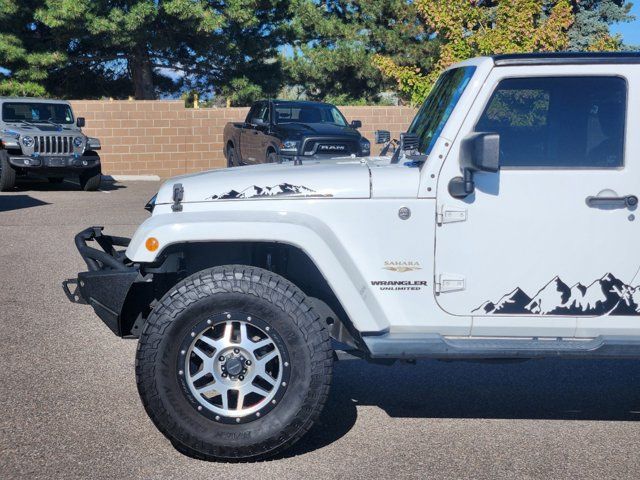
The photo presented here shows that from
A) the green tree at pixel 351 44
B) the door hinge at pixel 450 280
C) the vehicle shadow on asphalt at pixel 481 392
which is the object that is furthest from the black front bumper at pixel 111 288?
the green tree at pixel 351 44

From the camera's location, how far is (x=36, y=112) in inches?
791

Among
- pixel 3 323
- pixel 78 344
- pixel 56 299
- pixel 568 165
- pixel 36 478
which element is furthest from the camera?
pixel 56 299

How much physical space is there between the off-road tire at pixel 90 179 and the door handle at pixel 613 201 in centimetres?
1659

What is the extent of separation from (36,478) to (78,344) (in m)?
2.63

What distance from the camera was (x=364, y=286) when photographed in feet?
15.3

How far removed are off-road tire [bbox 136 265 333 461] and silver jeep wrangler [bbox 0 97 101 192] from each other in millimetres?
15306

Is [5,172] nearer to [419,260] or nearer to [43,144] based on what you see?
[43,144]

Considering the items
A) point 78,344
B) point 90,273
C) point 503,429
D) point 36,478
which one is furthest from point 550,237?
point 78,344

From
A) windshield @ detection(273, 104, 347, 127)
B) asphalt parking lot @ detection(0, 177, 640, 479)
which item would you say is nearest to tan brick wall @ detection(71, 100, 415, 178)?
windshield @ detection(273, 104, 347, 127)

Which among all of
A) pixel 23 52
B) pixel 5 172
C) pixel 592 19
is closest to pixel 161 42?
pixel 23 52

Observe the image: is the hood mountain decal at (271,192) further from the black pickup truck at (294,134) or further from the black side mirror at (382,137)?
the black pickup truck at (294,134)

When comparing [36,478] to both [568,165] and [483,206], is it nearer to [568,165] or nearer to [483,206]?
[483,206]

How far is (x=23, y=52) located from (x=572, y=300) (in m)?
26.2

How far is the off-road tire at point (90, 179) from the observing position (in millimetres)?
20188
